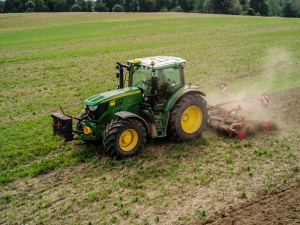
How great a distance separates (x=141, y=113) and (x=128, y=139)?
1.06 m

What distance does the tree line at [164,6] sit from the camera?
76.1 meters

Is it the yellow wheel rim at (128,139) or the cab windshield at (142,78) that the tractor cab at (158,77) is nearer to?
the cab windshield at (142,78)

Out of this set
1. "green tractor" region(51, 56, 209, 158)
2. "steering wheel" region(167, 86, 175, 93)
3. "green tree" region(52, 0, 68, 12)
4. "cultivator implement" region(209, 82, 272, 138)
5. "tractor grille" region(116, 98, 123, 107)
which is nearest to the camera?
"green tractor" region(51, 56, 209, 158)

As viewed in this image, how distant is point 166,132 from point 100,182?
2.67 metres

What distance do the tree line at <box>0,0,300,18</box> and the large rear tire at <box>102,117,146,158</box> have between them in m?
73.8

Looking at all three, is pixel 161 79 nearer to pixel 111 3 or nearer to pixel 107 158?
pixel 107 158

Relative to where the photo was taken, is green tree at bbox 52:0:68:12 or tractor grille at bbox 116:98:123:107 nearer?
tractor grille at bbox 116:98:123:107

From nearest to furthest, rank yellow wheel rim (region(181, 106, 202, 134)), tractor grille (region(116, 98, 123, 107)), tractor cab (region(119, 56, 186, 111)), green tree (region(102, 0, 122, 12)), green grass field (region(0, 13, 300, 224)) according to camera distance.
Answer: green grass field (region(0, 13, 300, 224)), tractor grille (region(116, 98, 123, 107)), tractor cab (region(119, 56, 186, 111)), yellow wheel rim (region(181, 106, 202, 134)), green tree (region(102, 0, 122, 12))

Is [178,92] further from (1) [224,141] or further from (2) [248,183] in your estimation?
(2) [248,183]

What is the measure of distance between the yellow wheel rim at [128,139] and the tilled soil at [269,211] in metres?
3.11

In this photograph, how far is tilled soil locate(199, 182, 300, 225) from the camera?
20.6 ft

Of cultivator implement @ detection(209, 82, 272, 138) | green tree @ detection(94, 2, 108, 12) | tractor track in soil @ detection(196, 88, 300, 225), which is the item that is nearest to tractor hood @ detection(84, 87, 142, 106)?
cultivator implement @ detection(209, 82, 272, 138)

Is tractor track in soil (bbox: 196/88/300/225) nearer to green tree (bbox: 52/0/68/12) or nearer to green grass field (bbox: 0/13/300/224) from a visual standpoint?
green grass field (bbox: 0/13/300/224)

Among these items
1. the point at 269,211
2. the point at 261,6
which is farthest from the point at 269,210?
the point at 261,6
